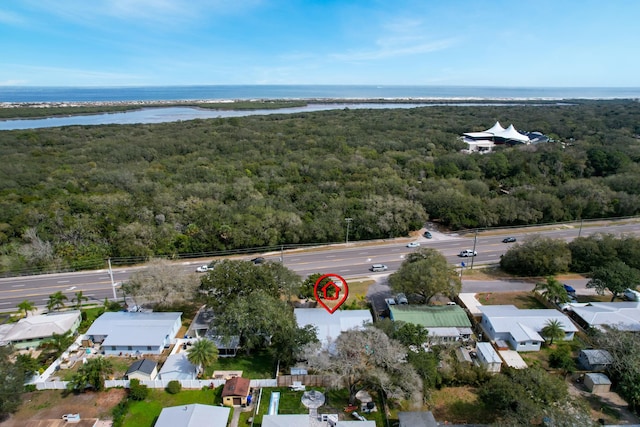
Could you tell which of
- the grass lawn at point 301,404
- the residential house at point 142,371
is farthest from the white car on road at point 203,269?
the grass lawn at point 301,404

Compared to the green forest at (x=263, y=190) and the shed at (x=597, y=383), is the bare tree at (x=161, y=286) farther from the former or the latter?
the shed at (x=597, y=383)

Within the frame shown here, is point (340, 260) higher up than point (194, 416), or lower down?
lower down

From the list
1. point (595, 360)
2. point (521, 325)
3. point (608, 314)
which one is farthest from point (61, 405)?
point (608, 314)

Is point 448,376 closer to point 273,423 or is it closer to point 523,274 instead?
point 273,423

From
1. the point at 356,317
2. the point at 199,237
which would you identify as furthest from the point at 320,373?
the point at 199,237

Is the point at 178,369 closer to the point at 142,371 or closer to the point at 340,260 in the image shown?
the point at 142,371

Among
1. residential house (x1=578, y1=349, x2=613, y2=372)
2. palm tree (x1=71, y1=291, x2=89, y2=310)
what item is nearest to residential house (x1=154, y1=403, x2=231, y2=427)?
palm tree (x1=71, y1=291, x2=89, y2=310)
